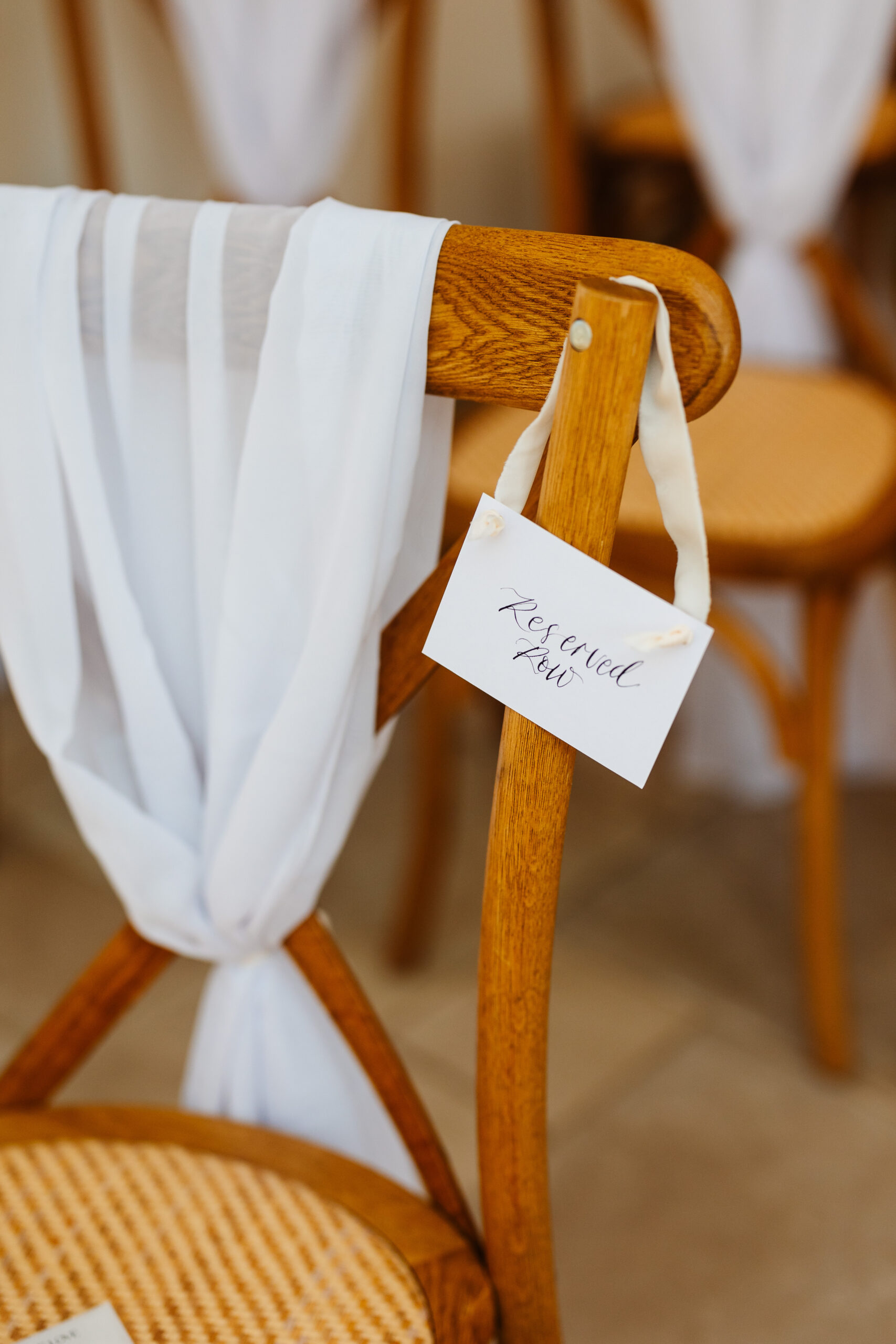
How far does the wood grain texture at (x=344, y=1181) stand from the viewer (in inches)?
25.0

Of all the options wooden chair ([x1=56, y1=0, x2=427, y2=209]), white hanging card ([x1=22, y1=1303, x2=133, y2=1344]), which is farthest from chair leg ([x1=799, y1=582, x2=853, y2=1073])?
white hanging card ([x1=22, y1=1303, x2=133, y2=1344])

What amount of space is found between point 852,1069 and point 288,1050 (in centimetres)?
86

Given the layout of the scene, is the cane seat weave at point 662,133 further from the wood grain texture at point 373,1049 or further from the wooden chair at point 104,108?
the wood grain texture at point 373,1049

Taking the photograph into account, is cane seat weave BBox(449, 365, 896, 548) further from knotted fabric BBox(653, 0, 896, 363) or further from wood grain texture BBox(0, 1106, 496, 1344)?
wood grain texture BBox(0, 1106, 496, 1344)

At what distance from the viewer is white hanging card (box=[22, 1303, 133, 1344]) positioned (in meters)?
0.61

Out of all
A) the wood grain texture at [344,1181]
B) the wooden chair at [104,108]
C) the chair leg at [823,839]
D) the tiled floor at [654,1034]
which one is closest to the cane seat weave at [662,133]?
the wooden chair at [104,108]

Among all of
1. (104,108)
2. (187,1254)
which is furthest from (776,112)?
(187,1254)

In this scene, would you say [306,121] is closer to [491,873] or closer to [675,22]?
[675,22]

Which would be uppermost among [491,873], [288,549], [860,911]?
[288,549]

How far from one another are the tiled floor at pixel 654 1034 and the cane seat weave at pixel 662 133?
89 centimetres

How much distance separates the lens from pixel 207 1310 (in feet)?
2.07

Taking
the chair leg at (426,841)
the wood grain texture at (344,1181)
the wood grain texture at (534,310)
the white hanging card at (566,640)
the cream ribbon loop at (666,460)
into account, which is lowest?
the chair leg at (426,841)

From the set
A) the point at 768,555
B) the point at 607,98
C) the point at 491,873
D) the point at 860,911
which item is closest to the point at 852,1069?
the point at 860,911

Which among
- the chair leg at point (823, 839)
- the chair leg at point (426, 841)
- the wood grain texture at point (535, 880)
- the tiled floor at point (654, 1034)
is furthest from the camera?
the chair leg at point (426, 841)
